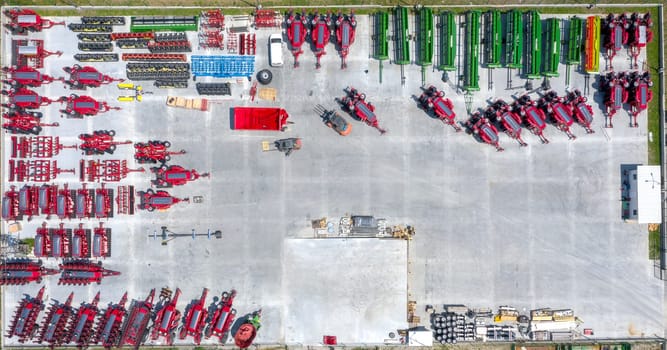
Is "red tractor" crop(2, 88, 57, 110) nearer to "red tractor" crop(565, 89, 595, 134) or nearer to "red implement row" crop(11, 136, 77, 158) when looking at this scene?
"red implement row" crop(11, 136, 77, 158)

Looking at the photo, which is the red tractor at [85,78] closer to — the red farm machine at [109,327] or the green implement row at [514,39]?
the red farm machine at [109,327]

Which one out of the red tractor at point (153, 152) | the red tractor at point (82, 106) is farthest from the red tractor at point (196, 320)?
the red tractor at point (82, 106)

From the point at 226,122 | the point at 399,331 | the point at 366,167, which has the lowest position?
the point at 399,331

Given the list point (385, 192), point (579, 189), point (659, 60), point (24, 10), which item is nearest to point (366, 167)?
point (385, 192)

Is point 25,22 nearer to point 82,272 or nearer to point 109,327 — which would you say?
point 82,272

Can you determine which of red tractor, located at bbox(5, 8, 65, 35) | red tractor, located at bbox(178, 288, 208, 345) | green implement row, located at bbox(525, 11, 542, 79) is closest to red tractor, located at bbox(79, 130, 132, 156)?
red tractor, located at bbox(5, 8, 65, 35)

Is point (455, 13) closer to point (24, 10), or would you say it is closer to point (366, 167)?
point (366, 167)

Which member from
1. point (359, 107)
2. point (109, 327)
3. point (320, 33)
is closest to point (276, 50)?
point (320, 33)
